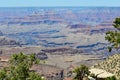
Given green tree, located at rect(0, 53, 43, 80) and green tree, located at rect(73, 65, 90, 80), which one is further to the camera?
green tree, located at rect(73, 65, 90, 80)

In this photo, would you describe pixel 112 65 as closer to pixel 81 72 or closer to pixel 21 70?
pixel 81 72

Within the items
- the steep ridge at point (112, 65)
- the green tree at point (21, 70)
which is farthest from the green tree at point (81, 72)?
the green tree at point (21, 70)

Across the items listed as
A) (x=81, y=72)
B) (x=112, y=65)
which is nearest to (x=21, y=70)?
(x=81, y=72)

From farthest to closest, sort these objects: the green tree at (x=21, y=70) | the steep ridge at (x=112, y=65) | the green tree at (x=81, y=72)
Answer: the steep ridge at (x=112, y=65), the green tree at (x=81, y=72), the green tree at (x=21, y=70)

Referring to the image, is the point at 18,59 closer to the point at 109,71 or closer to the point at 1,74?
the point at 1,74

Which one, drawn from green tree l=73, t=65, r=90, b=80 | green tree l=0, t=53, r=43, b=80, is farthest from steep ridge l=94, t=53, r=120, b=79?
green tree l=0, t=53, r=43, b=80

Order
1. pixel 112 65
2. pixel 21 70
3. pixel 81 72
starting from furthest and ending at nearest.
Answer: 1. pixel 112 65
2. pixel 81 72
3. pixel 21 70

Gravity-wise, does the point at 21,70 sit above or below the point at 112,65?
above

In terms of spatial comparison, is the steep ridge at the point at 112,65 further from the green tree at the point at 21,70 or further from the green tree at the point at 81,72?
the green tree at the point at 21,70

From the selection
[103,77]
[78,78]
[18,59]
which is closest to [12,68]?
[18,59]

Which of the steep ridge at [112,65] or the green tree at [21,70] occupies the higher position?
the green tree at [21,70]

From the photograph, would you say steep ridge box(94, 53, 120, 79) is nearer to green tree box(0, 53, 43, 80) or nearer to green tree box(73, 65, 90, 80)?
green tree box(73, 65, 90, 80)

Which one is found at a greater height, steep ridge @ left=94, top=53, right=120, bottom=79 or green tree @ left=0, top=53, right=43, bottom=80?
green tree @ left=0, top=53, right=43, bottom=80
